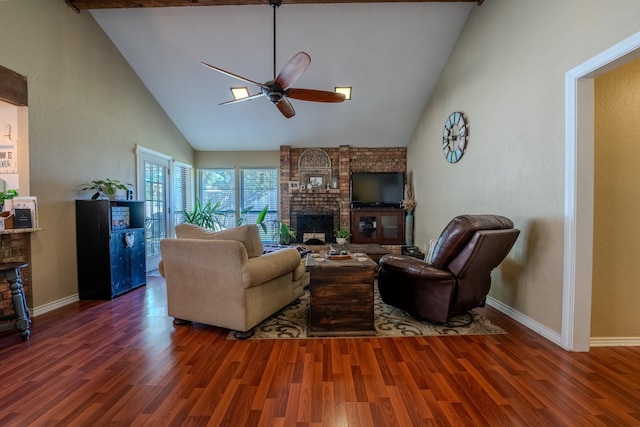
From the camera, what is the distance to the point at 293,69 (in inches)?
106

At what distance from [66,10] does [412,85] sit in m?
4.88

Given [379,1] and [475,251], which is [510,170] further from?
[379,1]

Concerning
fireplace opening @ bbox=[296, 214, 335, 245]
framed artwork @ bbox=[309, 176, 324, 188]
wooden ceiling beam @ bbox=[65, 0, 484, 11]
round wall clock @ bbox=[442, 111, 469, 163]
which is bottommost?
fireplace opening @ bbox=[296, 214, 335, 245]

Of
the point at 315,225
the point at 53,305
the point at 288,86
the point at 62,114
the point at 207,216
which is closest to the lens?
the point at 288,86

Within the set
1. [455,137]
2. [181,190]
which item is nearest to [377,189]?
[455,137]

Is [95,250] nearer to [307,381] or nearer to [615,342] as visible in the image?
[307,381]

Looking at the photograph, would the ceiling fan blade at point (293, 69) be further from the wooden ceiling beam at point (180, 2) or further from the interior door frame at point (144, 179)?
the interior door frame at point (144, 179)

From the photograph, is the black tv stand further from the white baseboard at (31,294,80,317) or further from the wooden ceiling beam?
the white baseboard at (31,294,80,317)

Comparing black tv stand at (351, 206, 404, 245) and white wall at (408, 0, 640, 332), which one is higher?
white wall at (408, 0, 640, 332)

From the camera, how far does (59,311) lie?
3.02 meters

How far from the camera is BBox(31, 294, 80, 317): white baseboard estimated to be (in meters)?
2.88

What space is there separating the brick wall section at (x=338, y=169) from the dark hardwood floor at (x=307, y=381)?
4.25m

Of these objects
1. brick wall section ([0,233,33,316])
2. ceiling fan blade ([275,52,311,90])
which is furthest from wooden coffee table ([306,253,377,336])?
brick wall section ([0,233,33,316])

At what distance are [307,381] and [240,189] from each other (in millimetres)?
5587
